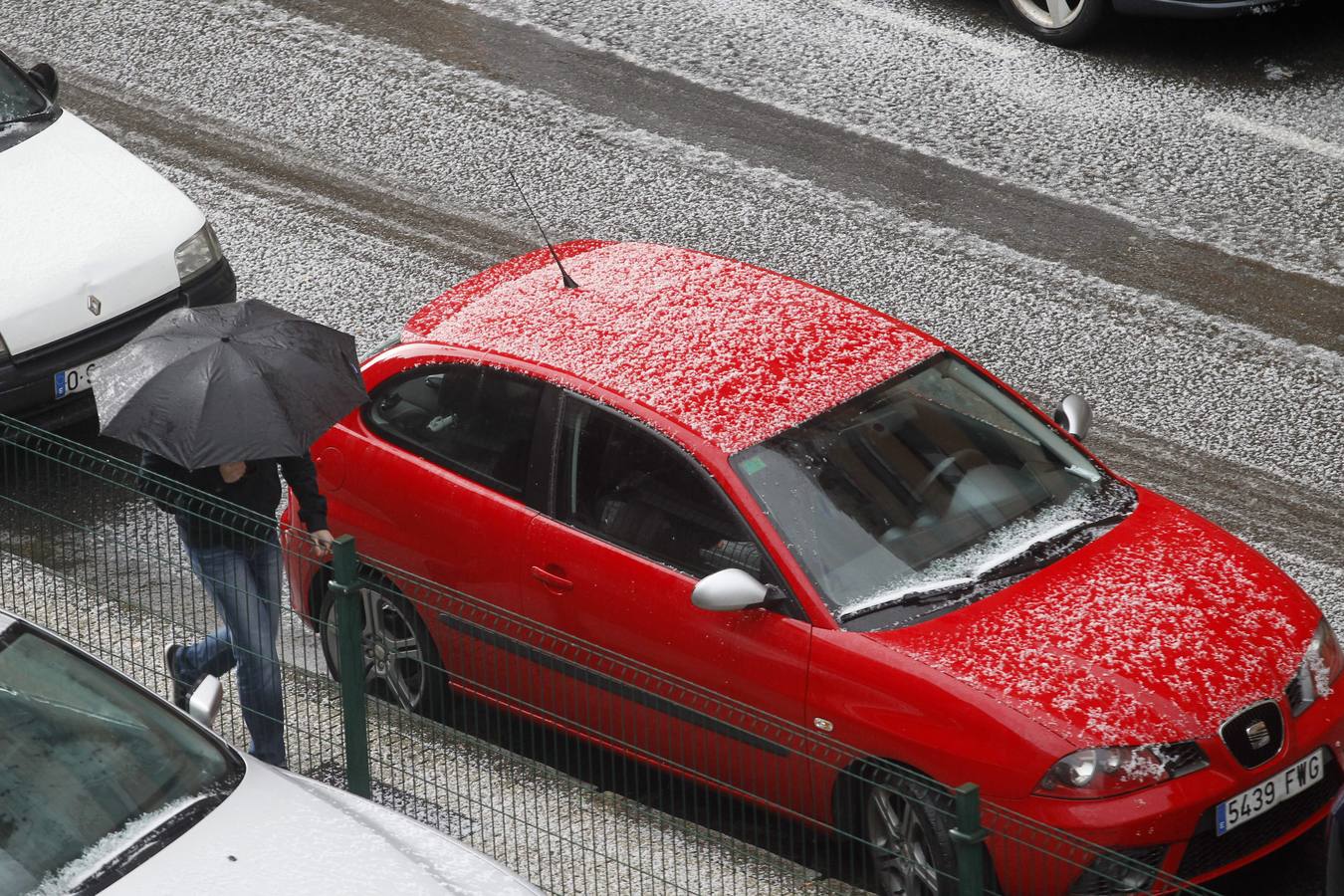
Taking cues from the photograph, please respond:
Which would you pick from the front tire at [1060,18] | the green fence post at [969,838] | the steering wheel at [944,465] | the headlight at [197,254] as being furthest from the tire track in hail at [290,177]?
the green fence post at [969,838]

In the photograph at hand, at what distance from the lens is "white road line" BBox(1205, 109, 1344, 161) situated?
1091cm

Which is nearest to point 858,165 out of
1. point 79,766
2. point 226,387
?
point 226,387

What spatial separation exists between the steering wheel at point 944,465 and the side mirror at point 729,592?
73 cm

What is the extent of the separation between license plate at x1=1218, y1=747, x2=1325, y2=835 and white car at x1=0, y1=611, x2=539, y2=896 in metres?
2.07

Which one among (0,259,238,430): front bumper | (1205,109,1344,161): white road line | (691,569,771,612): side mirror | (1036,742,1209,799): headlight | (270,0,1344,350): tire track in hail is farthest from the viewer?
(1205,109,1344,161): white road line

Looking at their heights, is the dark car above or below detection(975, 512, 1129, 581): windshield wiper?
above

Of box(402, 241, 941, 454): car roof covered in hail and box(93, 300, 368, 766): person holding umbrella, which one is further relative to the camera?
box(402, 241, 941, 454): car roof covered in hail

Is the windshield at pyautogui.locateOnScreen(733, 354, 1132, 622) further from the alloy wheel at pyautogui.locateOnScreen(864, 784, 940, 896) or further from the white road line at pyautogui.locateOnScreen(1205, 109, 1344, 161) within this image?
the white road line at pyautogui.locateOnScreen(1205, 109, 1344, 161)

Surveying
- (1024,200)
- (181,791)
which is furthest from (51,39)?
(181,791)

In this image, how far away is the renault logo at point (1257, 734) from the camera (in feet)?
18.9

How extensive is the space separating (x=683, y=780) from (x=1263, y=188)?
5.94m

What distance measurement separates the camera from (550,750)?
22.8ft

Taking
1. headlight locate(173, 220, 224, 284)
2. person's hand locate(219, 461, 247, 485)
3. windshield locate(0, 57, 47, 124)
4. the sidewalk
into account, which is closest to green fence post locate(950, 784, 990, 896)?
the sidewalk

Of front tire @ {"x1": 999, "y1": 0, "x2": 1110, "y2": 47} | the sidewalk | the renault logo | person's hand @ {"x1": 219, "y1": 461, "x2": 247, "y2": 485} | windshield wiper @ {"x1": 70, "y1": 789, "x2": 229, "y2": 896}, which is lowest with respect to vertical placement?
the sidewalk
